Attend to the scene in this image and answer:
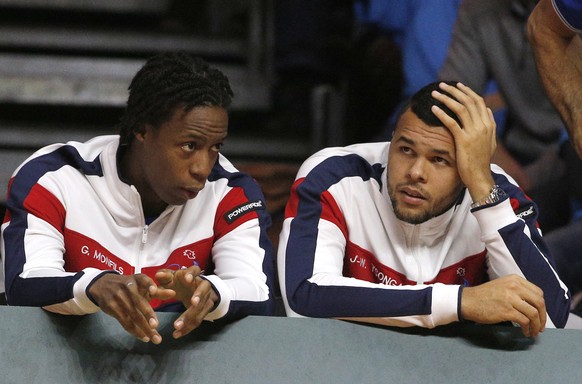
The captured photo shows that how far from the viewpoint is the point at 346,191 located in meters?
2.58

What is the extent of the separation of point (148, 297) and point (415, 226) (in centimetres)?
79

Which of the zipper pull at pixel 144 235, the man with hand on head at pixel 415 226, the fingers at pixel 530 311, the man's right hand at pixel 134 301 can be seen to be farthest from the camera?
the zipper pull at pixel 144 235

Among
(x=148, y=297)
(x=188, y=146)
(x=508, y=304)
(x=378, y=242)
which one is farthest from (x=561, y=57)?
(x=148, y=297)

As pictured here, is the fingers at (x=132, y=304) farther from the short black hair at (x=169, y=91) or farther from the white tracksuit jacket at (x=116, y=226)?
the short black hair at (x=169, y=91)

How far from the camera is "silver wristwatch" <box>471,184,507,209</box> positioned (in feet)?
7.92

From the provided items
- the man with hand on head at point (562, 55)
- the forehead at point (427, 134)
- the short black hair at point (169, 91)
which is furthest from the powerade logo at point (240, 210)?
the man with hand on head at point (562, 55)

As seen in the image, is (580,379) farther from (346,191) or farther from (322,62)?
(322,62)

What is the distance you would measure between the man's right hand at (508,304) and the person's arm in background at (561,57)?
0.74 meters

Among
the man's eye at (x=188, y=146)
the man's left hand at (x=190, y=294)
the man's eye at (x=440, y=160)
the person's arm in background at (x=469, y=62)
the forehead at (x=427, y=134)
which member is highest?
the forehead at (x=427, y=134)

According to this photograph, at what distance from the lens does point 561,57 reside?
9.50 ft

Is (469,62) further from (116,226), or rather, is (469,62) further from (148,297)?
→ (148,297)

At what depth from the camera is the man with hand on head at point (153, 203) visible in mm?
2346

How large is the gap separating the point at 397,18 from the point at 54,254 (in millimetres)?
2466

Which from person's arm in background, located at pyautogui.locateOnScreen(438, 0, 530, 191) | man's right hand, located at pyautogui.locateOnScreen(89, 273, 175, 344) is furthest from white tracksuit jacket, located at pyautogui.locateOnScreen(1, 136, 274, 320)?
person's arm in background, located at pyautogui.locateOnScreen(438, 0, 530, 191)
